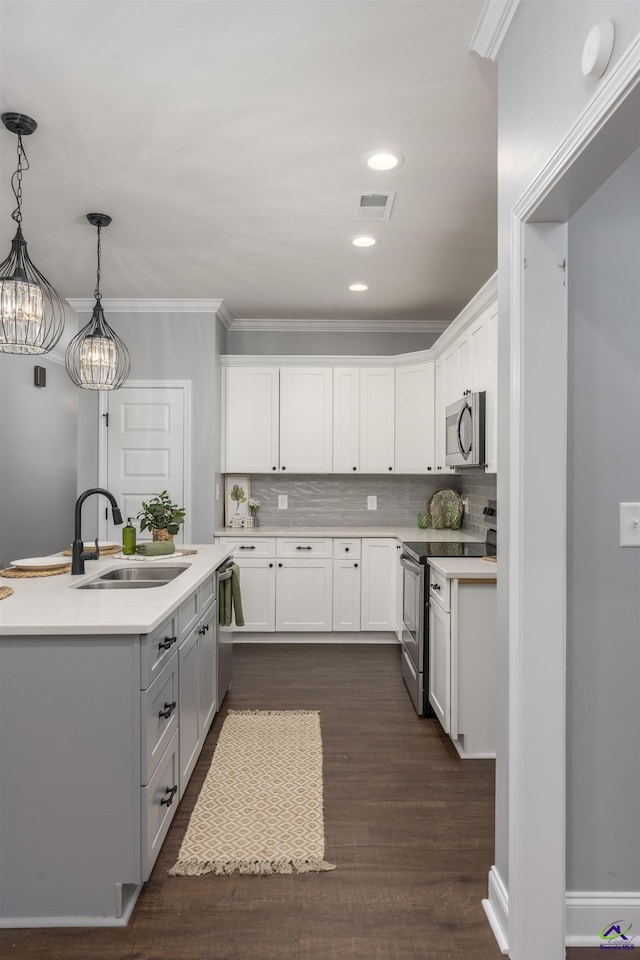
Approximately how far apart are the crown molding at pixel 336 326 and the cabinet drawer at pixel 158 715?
3.75m

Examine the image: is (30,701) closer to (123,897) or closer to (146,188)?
(123,897)

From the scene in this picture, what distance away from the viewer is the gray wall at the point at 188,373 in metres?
4.86

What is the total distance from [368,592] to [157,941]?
3.29 meters

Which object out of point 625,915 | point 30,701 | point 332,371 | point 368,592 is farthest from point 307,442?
point 625,915

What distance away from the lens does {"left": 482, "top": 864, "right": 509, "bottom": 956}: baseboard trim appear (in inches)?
67.4

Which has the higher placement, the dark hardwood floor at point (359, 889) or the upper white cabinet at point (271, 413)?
the upper white cabinet at point (271, 413)

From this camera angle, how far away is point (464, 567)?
121 inches

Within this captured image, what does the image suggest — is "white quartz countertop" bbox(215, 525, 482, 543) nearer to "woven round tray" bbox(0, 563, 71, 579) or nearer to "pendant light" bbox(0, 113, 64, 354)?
"woven round tray" bbox(0, 563, 71, 579)

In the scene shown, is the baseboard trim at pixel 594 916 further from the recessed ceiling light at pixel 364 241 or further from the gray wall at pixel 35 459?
the gray wall at pixel 35 459

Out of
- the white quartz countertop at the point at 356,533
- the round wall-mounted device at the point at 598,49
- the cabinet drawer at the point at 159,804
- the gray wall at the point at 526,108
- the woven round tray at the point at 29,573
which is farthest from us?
the white quartz countertop at the point at 356,533

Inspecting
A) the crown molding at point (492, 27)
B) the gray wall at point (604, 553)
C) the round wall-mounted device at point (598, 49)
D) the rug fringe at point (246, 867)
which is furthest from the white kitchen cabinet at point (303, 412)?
the round wall-mounted device at point (598, 49)

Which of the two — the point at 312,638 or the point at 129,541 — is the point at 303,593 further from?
the point at 129,541

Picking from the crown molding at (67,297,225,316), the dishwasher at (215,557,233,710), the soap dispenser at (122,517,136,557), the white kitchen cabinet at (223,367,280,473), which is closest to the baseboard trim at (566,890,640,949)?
the dishwasher at (215,557,233,710)

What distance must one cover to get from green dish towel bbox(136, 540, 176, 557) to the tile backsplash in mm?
2232
